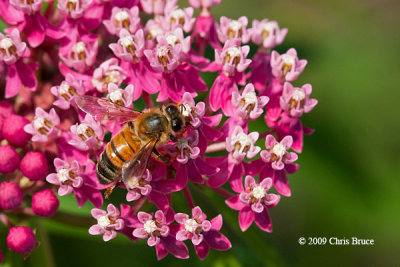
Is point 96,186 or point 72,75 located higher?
point 72,75

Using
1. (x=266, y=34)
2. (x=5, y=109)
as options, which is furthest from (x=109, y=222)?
(x=266, y=34)

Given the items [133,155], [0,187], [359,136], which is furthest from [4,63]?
[359,136]

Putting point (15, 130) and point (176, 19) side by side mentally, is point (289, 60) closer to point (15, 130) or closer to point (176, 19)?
point (176, 19)

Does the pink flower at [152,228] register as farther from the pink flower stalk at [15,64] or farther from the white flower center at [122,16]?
the white flower center at [122,16]

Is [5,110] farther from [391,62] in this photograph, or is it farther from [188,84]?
[391,62]

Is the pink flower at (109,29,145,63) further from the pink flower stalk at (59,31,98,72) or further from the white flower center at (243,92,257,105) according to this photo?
the white flower center at (243,92,257,105)
